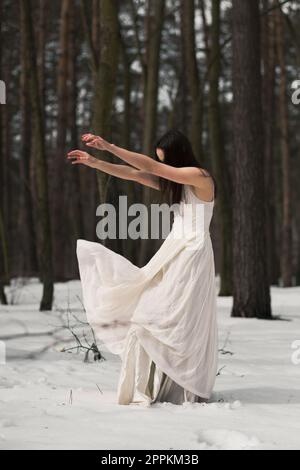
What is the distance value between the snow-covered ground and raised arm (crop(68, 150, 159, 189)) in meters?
0.87

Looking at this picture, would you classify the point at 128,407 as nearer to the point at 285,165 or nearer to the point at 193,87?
the point at 193,87

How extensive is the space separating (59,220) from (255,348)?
437 inches

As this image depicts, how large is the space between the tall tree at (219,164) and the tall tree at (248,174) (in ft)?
9.68

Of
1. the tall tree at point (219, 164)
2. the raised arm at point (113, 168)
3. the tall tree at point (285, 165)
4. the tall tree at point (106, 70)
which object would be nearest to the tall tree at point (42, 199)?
the tall tree at point (106, 70)

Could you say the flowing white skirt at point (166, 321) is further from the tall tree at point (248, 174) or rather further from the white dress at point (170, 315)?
the tall tree at point (248, 174)

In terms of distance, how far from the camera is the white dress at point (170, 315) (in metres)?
4.62

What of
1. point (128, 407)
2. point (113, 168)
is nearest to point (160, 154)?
point (113, 168)

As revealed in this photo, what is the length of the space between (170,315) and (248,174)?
522cm

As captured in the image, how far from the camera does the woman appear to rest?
462 cm

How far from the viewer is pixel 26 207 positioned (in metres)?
19.2

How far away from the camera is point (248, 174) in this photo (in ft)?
31.5

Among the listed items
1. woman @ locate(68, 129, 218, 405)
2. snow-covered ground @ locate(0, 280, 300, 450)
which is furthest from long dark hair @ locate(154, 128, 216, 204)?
snow-covered ground @ locate(0, 280, 300, 450)

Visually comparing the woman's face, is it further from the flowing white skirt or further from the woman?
the flowing white skirt
